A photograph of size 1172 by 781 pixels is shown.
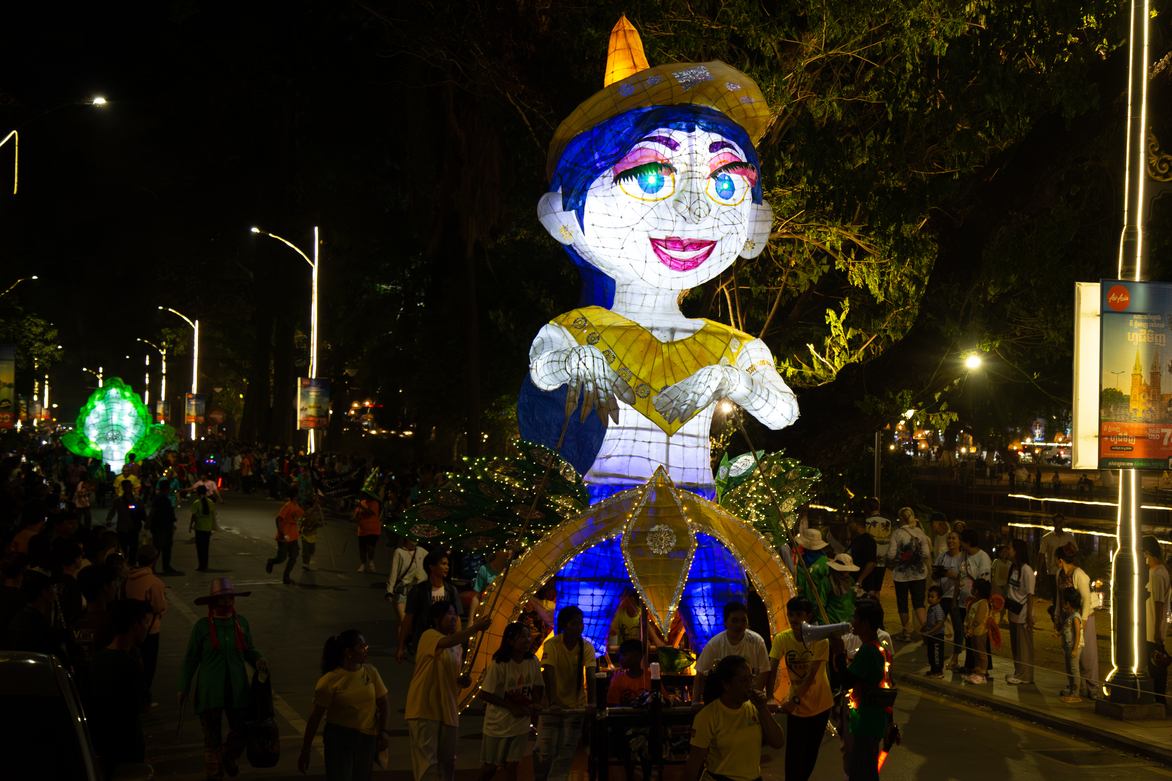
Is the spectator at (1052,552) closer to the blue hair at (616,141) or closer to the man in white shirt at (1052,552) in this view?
the man in white shirt at (1052,552)

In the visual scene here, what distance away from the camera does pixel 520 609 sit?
7.93m

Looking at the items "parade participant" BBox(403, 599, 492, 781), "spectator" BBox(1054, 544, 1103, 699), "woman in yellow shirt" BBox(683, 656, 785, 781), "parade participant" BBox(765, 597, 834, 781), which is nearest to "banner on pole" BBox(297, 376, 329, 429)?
"spectator" BBox(1054, 544, 1103, 699)

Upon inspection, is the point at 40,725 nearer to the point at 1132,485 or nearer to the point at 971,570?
Result: the point at 1132,485

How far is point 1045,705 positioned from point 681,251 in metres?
5.81

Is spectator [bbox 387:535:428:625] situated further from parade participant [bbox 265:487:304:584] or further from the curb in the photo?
parade participant [bbox 265:487:304:584]

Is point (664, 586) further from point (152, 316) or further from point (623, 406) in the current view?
point (152, 316)

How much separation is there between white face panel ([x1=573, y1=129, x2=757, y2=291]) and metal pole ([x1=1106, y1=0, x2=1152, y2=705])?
438 centimetres

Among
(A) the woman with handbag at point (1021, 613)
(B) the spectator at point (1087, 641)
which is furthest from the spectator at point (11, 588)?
(B) the spectator at point (1087, 641)

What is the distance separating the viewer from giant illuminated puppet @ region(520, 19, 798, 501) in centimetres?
817

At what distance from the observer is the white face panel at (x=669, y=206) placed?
819 centimetres

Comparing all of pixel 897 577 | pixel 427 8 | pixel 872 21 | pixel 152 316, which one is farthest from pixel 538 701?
pixel 152 316

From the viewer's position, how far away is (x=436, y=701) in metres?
6.85

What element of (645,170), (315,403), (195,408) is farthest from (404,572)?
(195,408)

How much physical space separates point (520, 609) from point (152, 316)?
5641cm
